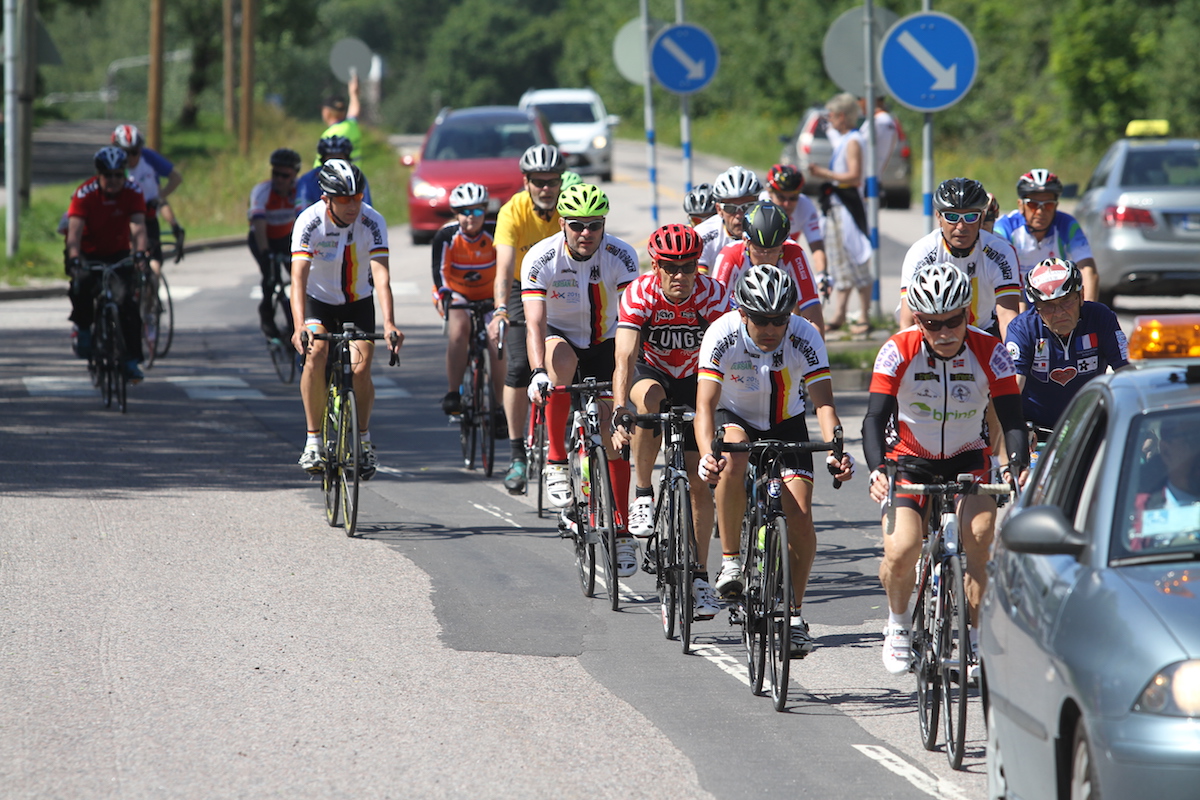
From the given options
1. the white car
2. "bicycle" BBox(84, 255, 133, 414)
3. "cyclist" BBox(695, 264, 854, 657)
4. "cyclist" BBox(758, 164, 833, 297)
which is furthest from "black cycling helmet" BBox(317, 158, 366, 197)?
the white car

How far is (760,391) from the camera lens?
7.29 meters

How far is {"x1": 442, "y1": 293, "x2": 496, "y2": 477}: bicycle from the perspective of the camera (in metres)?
11.9

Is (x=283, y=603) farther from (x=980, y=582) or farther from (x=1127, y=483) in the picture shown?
(x=1127, y=483)

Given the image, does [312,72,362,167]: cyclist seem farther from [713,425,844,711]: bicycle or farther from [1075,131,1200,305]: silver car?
[713,425,844,711]: bicycle

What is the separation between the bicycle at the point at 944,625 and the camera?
19.5 ft

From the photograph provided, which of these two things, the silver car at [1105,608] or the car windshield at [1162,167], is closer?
the silver car at [1105,608]

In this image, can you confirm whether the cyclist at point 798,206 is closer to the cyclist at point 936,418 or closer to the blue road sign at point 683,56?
the cyclist at point 936,418

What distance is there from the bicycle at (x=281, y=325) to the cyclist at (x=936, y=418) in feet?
29.7

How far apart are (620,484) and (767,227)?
1.45 meters

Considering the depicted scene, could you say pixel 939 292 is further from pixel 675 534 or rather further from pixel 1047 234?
pixel 1047 234

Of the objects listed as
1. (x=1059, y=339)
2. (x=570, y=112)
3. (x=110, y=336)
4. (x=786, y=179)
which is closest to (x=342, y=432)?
(x=1059, y=339)

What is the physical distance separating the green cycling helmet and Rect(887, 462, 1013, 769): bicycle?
10.8 ft

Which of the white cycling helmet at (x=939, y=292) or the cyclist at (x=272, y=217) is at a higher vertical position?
the cyclist at (x=272, y=217)

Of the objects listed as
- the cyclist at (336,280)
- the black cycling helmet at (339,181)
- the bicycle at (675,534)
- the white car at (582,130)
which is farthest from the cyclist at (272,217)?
the white car at (582,130)
